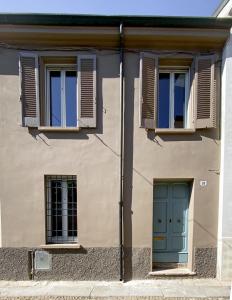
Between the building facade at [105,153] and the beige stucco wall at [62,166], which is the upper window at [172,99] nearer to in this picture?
the building facade at [105,153]

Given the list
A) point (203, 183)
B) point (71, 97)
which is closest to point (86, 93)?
point (71, 97)

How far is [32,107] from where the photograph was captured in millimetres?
5285

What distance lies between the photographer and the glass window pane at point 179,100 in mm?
5676

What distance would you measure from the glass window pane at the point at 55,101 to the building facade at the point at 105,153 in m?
0.21

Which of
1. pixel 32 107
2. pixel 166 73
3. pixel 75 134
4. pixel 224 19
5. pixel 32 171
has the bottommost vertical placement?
pixel 32 171

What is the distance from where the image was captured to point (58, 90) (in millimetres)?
5605

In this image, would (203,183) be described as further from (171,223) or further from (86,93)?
(86,93)

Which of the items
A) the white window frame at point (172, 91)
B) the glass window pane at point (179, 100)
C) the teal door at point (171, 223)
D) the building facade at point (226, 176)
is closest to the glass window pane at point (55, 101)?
the white window frame at point (172, 91)

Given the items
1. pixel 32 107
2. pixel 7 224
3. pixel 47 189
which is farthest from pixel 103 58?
pixel 7 224

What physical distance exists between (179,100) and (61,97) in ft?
10.2

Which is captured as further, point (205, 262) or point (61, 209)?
point (61, 209)

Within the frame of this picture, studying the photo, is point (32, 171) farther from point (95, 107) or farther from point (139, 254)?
point (139, 254)

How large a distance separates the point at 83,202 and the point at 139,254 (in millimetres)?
1931

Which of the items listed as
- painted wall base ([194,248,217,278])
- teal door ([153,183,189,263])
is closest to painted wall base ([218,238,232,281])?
painted wall base ([194,248,217,278])
